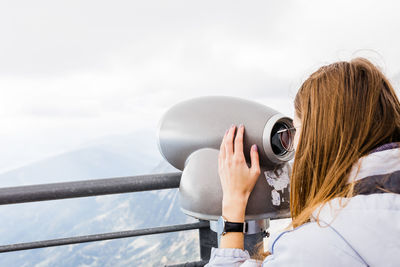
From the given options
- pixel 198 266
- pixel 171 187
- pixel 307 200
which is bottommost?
pixel 198 266

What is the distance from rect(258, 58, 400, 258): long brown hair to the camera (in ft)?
1.72

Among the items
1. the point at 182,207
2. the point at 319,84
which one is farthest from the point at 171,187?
the point at 319,84

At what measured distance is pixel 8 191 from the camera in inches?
32.9

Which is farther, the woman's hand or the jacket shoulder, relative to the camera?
the woman's hand

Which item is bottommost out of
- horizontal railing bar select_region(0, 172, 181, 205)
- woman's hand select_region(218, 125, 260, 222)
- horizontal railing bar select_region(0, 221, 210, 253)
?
horizontal railing bar select_region(0, 221, 210, 253)

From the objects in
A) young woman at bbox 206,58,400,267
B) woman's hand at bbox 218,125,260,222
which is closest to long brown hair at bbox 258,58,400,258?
young woman at bbox 206,58,400,267

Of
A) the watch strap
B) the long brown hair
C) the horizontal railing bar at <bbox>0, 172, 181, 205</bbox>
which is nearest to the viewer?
the long brown hair

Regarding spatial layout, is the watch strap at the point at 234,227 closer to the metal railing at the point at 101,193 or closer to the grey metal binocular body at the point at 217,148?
the grey metal binocular body at the point at 217,148

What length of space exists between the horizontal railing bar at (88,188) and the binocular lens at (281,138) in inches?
12.6

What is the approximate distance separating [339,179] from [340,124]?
0.30ft

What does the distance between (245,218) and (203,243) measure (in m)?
0.38

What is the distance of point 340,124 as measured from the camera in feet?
1.75

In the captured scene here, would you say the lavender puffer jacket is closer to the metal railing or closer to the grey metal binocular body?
the grey metal binocular body

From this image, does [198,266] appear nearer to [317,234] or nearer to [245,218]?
[245,218]
